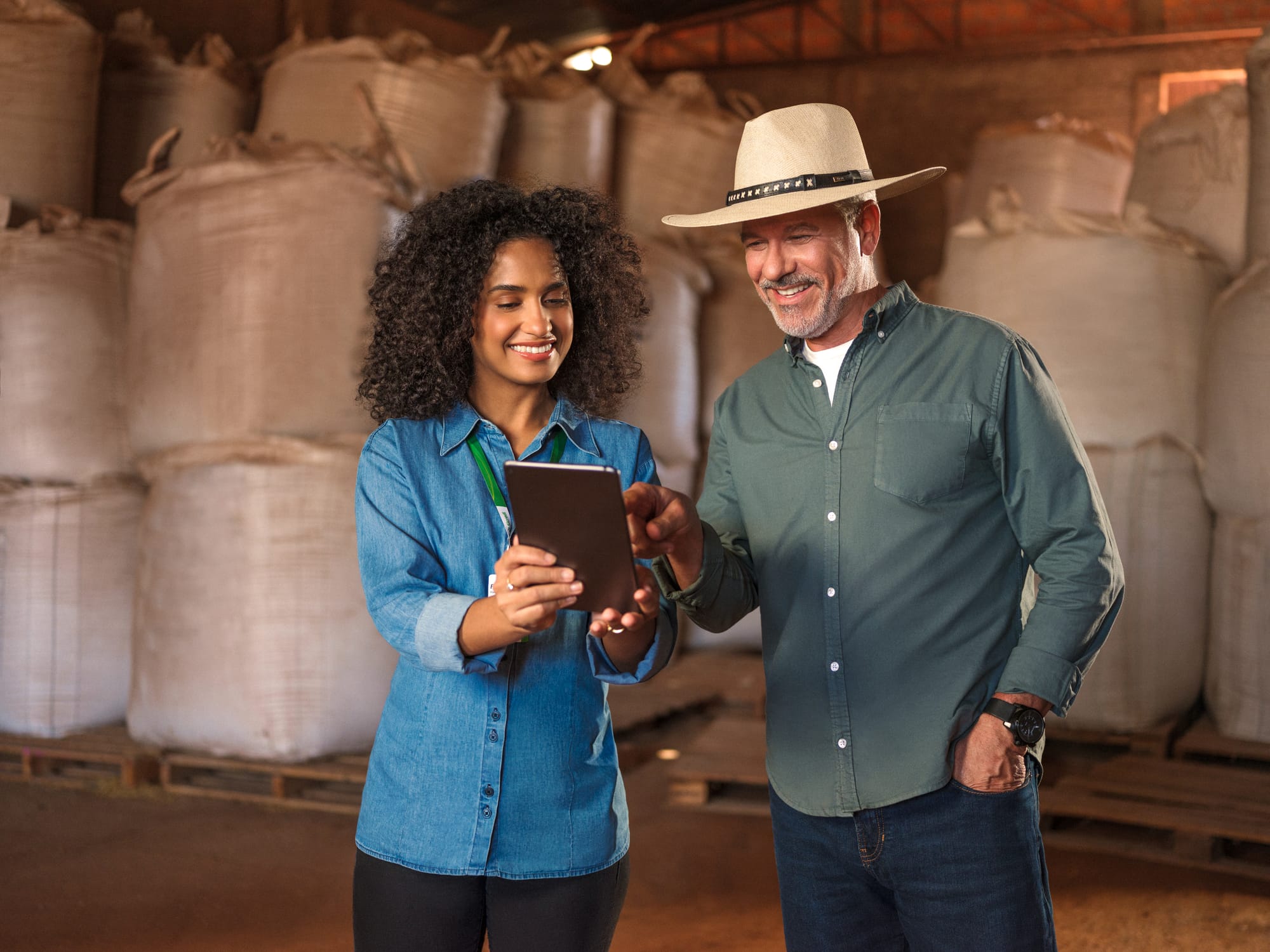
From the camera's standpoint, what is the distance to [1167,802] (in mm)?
3932

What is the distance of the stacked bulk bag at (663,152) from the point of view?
18.3 feet

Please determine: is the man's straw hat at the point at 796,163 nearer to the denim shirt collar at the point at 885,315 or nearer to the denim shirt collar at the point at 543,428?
the denim shirt collar at the point at 885,315

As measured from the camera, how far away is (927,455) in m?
1.72

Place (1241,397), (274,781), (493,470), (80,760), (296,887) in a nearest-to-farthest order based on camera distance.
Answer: (493,470) → (296,887) → (1241,397) → (274,781) → (80,760)

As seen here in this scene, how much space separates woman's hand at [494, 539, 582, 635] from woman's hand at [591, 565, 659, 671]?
0.23ft

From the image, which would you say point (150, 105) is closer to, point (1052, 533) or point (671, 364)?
point (671, 364)

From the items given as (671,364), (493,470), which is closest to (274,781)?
(671,364)

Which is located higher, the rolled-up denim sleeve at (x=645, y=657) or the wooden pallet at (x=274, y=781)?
the rolled-up denim sleeve at (x=645, y=657)

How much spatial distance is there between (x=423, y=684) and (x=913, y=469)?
2.50ft

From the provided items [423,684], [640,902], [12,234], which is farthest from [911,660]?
[12,234]

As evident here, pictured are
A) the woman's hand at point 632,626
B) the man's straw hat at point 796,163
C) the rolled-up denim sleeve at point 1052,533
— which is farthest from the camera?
the man's straw hat at point 796,163

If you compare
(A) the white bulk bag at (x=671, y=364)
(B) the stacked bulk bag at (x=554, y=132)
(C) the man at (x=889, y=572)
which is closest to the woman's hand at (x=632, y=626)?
(C) the man at (x=889, y=572)

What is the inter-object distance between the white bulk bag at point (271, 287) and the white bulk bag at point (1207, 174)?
3.05m

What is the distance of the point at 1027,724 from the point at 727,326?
4.41 metres
